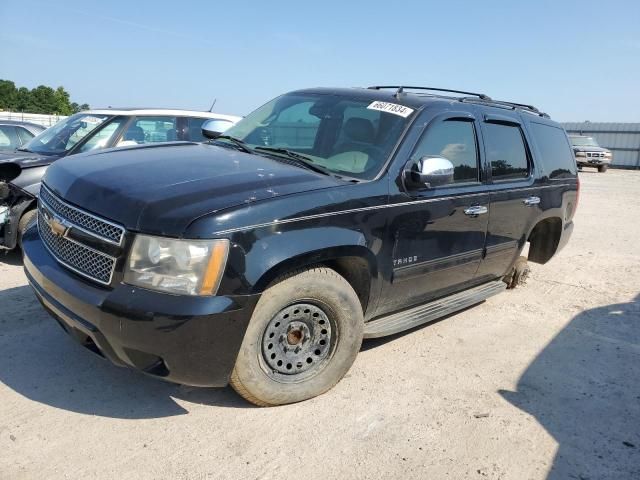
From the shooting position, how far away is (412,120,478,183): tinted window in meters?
3.67

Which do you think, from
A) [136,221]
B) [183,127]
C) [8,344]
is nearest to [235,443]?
[136,221]

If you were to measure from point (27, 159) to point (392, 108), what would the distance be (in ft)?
13.5

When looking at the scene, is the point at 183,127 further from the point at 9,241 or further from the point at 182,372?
the point at 182,372

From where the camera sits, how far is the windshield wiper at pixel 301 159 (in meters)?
3.33

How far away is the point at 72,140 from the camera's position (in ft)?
20.5

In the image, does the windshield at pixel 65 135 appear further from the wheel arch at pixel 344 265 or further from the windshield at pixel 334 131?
the wheel arch at pixel 344 265

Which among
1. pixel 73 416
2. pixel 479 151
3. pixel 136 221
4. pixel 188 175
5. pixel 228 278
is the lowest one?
pixel 73 416

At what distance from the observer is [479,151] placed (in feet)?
13.7

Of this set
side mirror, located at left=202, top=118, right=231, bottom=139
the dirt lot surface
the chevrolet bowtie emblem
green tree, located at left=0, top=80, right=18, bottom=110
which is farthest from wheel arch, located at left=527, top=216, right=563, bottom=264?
green tree, located at left=0, top=80, right=18, bottom=110

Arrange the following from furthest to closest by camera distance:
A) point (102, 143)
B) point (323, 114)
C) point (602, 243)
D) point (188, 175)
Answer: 1. point (602, 243)
2. point (102, 143)
3. point (323, 114)
4. point (188, 175)

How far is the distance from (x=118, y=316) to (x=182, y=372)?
0.43m

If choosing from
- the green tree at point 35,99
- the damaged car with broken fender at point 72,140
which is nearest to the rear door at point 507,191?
the damaged car with broken fender at point 72,140

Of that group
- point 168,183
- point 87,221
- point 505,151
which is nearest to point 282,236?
point 168,183

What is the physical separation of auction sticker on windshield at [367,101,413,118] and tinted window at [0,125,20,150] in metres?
7.08
